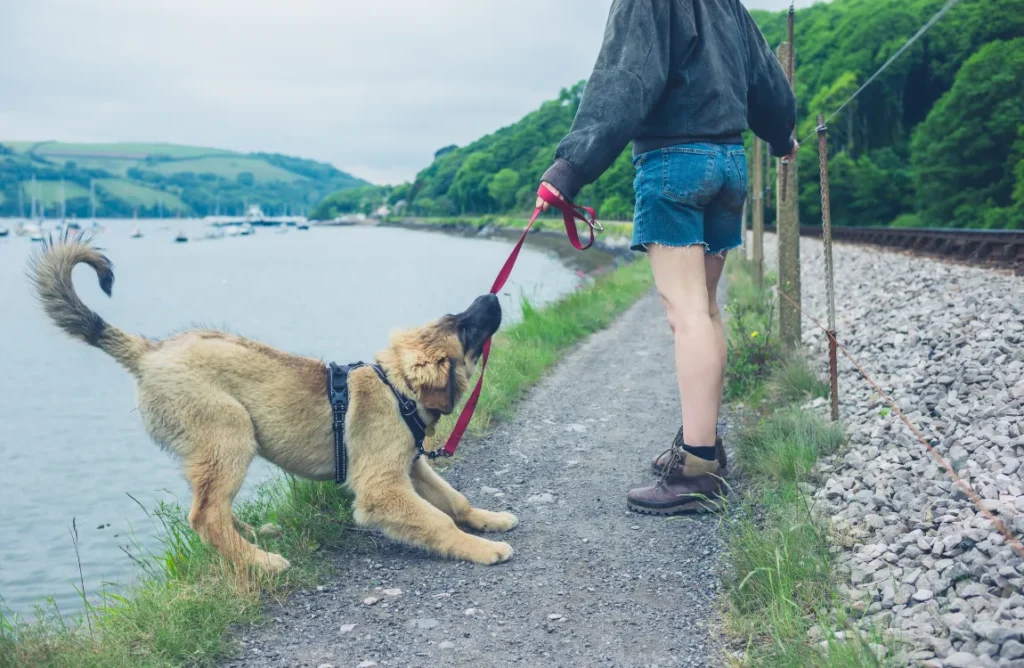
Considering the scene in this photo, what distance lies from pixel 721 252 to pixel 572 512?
1595 mm

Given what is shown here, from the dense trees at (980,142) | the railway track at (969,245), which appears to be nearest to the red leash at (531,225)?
the railway track at (969,245)

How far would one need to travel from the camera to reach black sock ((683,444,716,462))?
12.4 feet

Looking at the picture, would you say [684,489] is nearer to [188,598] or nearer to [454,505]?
[454,505]

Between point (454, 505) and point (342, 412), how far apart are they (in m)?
0.77

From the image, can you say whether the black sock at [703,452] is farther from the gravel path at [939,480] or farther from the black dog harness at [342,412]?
the black dog harness at [342,412]

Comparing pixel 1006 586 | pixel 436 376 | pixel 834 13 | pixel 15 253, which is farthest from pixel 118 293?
pixel 834 13

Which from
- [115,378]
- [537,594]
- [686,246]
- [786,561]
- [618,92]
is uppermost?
[618,92]

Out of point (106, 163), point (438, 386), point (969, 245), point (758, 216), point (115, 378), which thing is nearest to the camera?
point (438, 386)

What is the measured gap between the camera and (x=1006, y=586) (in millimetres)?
2389

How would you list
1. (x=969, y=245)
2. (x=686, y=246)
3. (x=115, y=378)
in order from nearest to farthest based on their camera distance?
(x=686, y=246) < (x=969, y=245) < (x=115, y=378)

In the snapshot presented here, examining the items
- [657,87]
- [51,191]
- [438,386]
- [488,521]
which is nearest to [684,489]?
[488,521]

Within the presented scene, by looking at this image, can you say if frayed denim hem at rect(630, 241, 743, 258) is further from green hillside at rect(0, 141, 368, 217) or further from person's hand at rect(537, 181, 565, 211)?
green hillside at rect(0, 141, 368, 217)

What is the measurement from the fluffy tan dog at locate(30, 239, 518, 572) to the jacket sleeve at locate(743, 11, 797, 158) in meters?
1.80

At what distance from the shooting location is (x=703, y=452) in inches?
149
